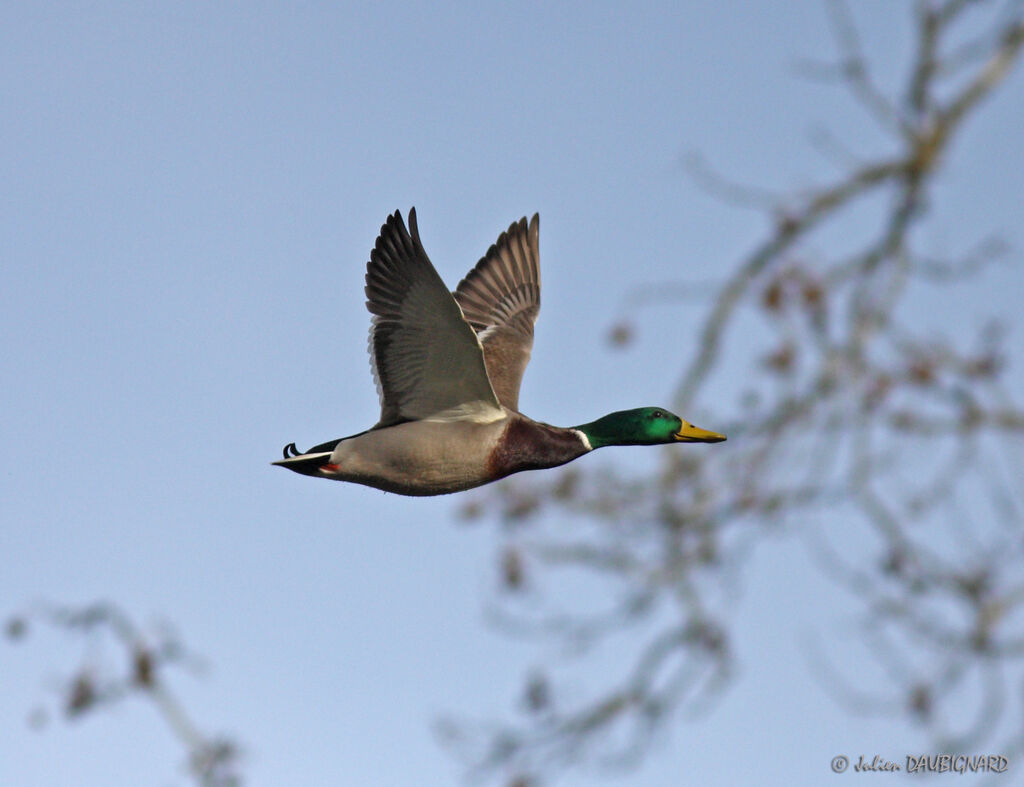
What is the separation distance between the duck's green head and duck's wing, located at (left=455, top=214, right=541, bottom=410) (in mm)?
1138

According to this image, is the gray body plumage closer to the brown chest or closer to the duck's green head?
the brown chest

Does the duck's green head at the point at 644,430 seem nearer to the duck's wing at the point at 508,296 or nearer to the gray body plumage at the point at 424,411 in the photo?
the gray body plumage at the point at 424,411

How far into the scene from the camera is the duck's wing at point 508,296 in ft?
24.7

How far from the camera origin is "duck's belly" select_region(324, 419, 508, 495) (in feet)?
17.8

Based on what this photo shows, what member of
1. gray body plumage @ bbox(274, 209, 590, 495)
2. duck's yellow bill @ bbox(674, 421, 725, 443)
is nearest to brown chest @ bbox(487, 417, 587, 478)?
gray body plumage @ bbox(274, 209, 590, 495)

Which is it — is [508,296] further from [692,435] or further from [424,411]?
[424,411]

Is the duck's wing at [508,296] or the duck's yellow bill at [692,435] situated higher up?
Result: the duck's wing at [508,296]

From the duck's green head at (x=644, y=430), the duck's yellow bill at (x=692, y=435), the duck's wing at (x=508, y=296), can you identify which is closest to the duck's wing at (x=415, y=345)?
the duck's green head at (x=644, y=430)

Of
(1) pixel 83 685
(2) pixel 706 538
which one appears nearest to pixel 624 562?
(2) pixel 706 538

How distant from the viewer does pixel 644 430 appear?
635cm

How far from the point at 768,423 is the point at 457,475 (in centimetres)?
228

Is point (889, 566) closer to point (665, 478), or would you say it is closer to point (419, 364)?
point (665, 478)

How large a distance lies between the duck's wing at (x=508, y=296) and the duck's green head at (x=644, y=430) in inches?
44.8

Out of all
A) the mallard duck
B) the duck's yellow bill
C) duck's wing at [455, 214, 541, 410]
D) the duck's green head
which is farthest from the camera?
duck's wing at [455, 214, 541, 410]
